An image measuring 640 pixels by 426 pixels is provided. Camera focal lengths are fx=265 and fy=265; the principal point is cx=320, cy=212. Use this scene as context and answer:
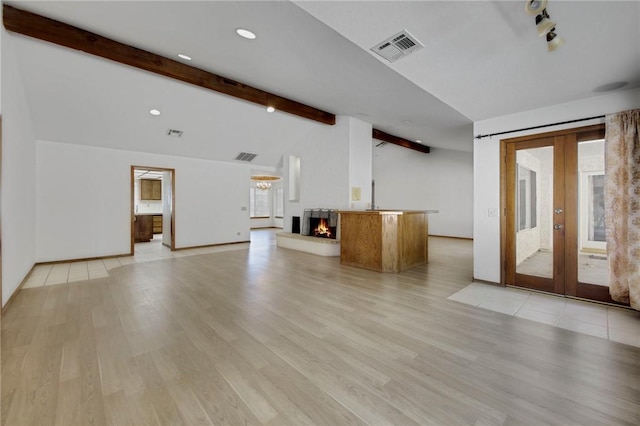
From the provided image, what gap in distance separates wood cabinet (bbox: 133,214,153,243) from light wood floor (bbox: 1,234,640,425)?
5.33m

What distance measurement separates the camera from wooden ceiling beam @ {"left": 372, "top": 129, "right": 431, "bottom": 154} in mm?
7395

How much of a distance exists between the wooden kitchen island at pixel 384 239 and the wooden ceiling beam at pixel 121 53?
2.87 m

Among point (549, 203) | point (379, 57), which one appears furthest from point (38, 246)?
point (549, 203)

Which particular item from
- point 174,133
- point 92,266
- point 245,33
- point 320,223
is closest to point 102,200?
point 92,266

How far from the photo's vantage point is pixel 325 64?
358cm

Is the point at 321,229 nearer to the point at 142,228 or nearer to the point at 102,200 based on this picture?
the point at 102,200

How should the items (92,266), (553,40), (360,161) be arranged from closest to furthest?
(553,40), (92,266), (360,161)

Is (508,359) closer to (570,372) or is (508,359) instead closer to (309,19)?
(570,372)

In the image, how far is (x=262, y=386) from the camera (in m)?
1.77

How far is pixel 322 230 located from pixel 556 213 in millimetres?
4550

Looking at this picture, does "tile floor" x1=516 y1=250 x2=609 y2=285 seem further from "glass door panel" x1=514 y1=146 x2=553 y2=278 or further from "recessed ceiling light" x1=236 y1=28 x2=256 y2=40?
"recessed ceiling light" x1=236 y1=28 x2=256 y2=40

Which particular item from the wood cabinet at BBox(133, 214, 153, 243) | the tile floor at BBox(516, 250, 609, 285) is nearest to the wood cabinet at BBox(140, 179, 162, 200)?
the wood cabinet at BBox(133, 214, 153, 243)

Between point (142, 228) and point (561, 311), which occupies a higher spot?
point (142, 228)

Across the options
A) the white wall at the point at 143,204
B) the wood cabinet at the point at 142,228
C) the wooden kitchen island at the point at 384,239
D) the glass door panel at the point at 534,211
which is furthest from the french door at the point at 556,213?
the white wall at the point at 143,204
